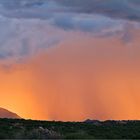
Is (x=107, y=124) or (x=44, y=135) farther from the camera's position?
(x=107, y=124)

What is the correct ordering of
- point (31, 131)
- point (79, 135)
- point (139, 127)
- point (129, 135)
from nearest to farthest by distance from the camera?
point (79, 135) < point (31, 131) < point (129, 135) < point (139, 127)

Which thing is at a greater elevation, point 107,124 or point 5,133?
point 107,124

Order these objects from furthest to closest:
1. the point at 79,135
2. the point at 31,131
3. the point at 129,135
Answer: the point at 129,135 → the point at 31,131 → the point at 79,135

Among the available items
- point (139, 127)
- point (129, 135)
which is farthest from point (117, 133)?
point (139, 127)

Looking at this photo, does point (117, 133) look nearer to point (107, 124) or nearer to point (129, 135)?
point (129, 135)

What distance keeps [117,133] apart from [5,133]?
21.5 m

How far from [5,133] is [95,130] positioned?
2096 cm

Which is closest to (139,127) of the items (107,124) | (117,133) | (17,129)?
(107,124)

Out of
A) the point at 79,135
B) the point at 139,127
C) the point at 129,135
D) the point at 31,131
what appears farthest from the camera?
the point at 139,127

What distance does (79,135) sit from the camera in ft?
260

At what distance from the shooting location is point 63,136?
81.4 meters

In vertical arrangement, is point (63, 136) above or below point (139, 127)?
below

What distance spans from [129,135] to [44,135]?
16929 mm

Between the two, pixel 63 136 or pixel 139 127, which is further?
pixel 139 127
